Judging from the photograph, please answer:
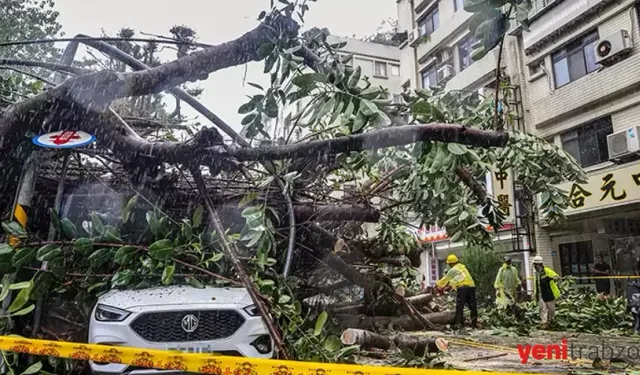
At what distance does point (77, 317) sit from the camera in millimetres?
4734

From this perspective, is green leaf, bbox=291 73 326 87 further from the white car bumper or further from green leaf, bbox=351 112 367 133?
the white car bumper

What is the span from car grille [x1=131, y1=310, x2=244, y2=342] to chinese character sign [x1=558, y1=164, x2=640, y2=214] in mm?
9956

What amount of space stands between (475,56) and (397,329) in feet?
19.6

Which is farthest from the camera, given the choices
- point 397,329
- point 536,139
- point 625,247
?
point 625,247

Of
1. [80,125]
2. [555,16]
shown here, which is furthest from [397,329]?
[555,16]

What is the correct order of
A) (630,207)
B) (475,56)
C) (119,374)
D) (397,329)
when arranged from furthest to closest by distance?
(630,207)
(397,329)
(119,374)
(475,56)

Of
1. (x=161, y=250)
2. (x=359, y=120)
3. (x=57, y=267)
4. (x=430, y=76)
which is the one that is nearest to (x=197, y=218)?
(x=161, y=250)

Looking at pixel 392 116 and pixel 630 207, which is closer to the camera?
pixel 392 116

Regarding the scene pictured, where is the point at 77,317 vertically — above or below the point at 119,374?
above

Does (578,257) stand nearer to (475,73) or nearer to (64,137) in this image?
(475,73)

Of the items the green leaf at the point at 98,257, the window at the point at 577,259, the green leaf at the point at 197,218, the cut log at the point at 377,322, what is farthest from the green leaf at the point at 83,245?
the window at the point at 577,259

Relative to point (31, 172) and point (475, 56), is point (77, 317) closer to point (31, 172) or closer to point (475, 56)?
point (31, 172)

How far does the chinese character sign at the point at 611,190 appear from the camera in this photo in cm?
1168

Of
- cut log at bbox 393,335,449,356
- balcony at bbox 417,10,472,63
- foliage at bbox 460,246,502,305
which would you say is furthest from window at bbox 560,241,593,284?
cut log at bbox 393,335,449,356
